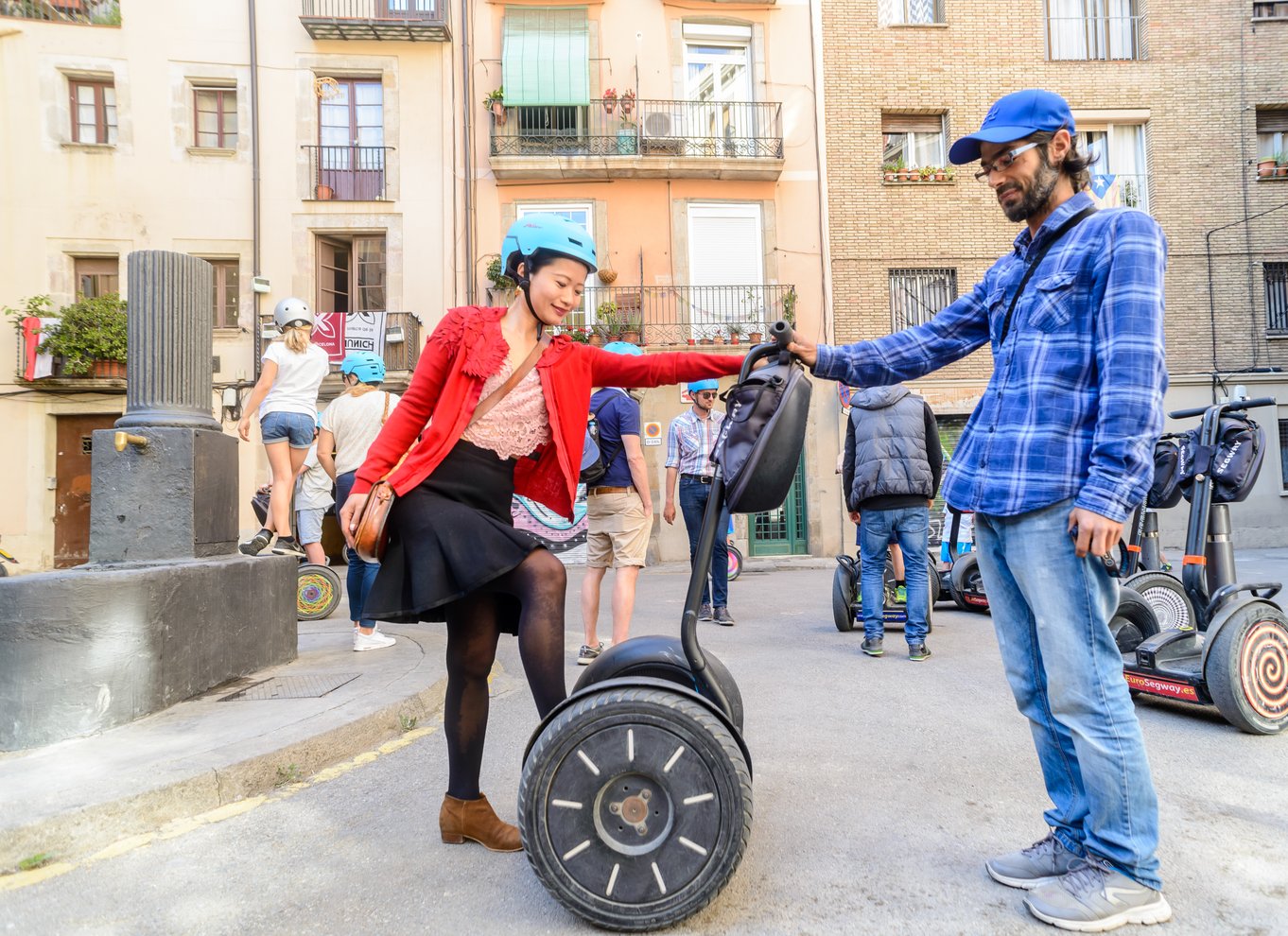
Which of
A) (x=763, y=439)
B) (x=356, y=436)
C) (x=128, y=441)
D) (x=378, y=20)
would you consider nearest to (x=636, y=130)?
(x=378, y=20)

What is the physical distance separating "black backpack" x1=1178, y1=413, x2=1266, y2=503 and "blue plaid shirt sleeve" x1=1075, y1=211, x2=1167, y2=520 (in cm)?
270

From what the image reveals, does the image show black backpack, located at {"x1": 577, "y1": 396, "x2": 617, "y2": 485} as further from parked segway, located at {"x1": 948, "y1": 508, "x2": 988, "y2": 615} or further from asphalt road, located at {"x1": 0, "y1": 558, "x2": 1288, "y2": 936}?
parked segway, located at {"x1": 948, "y1": 508, "x2": 988, "y2": 615}

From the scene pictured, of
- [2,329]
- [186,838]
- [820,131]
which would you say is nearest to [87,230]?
[2,329]

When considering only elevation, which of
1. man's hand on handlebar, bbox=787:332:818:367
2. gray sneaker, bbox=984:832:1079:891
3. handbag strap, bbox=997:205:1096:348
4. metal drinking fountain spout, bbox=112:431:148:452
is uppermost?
handbag strap, bbox=997:205:1096:348

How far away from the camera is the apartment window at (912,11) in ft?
64.6

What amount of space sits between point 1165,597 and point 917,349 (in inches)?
146

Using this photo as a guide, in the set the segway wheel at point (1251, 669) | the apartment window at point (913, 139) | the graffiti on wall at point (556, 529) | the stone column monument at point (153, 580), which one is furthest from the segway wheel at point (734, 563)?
the apartment window at point (913, 139)

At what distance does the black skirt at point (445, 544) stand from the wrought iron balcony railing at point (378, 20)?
19416mm

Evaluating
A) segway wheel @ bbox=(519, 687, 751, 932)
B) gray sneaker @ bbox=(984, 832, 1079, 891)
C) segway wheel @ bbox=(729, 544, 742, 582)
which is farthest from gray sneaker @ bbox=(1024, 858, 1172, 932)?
segway wheel @ bbox=(729, 544, 742, 582)

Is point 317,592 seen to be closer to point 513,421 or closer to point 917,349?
point 513,421

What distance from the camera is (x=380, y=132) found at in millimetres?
19672

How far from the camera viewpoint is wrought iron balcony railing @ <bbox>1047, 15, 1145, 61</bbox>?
1986 centimetres

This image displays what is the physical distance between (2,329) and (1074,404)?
21908 mm

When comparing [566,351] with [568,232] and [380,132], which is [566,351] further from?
[380,132]
